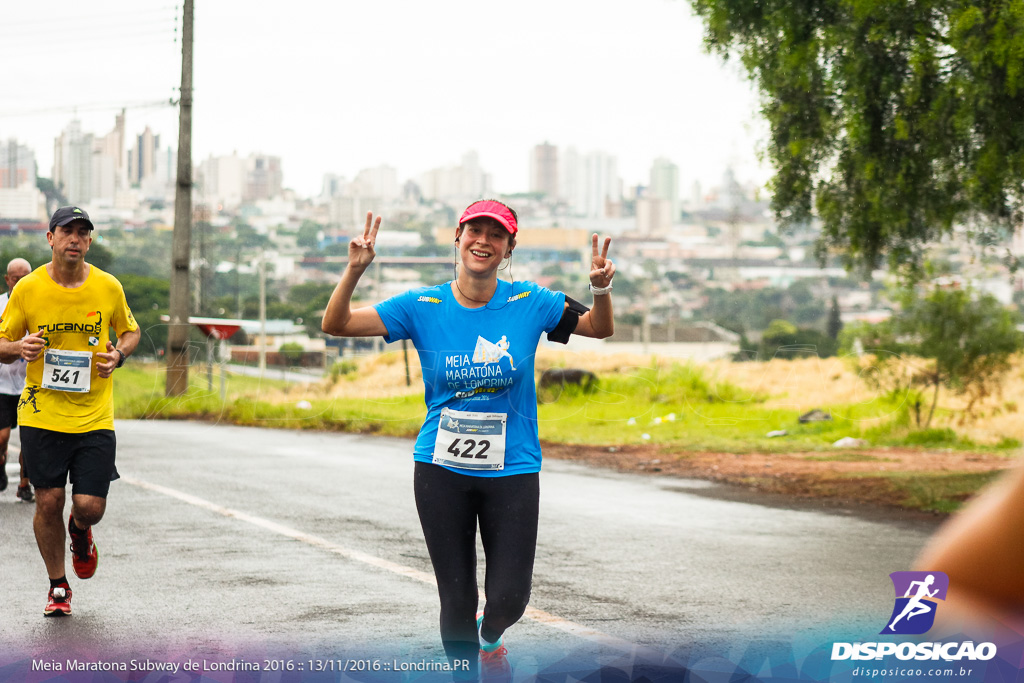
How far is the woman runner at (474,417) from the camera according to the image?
4711 millimetres

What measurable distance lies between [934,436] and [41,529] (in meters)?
14.8

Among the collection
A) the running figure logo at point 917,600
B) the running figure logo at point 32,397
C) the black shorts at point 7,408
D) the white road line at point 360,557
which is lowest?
the white road line at point 360,557

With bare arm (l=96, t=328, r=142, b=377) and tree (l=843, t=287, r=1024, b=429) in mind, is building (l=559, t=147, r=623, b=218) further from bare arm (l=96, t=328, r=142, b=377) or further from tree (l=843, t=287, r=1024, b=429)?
bare arm (l=96, t=328, r=142, b=377)

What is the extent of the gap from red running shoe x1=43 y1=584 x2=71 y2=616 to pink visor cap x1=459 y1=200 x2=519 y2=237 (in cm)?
342

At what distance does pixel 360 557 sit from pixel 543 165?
167 metres

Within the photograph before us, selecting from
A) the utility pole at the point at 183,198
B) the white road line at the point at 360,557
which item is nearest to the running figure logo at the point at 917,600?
the white road line at the point at 360,557

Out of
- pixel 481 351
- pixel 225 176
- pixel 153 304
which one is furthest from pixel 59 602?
pixel 225 176

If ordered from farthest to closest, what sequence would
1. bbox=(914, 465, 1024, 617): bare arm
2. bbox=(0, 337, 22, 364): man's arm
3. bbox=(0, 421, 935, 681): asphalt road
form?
bbox=(0, 337, 22, 364): man's arm, bbox=(0, 421, 935, 681): asphalt road, bbox=(914, 465, 1024, 617): bare arm

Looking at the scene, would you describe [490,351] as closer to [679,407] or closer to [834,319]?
[679,407]

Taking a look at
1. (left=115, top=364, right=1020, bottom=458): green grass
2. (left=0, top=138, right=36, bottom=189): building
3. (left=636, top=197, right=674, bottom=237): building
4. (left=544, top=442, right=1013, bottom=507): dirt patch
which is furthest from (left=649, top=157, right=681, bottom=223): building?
(left=544, top=442, right=1013, bottom=507): dirt patch

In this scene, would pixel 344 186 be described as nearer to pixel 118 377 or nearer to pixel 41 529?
pixel 118 377

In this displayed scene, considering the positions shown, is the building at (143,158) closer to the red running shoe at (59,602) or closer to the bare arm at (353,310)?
the red running shoe at (59,602)

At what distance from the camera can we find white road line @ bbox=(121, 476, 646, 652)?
20.2 ft

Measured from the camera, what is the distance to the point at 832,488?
13.2 meters
